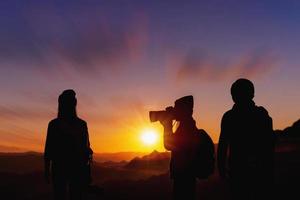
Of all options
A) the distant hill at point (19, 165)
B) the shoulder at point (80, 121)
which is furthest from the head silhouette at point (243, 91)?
the distant hill at point (19, 165)

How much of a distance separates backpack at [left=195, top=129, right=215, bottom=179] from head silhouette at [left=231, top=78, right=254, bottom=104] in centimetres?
128

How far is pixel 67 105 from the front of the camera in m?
8.25

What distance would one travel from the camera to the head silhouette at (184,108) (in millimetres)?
7480

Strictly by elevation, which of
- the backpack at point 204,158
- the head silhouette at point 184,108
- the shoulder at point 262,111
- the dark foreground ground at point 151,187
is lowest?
A: the dark foreground ground at point 151,187

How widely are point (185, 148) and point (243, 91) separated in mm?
1585

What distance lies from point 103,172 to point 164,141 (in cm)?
2695

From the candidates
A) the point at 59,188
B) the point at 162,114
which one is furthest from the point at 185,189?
the point at 59,188

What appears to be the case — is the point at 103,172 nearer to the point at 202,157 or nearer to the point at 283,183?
the point at 283,183

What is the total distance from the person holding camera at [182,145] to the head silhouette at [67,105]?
5.69 ft

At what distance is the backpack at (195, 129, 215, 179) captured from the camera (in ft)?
24.1

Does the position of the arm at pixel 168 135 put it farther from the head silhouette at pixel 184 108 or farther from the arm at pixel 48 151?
the arm at pixel 48 151

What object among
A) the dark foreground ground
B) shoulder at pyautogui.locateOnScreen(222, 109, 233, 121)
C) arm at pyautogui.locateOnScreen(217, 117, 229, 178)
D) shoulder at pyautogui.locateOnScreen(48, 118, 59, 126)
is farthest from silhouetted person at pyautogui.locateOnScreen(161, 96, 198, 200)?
shoulder at pyautogui.locateOnScreen(48, 118, 59, 126)

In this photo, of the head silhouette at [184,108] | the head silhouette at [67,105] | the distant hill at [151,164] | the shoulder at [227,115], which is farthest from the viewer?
the distant hill at [151,164]

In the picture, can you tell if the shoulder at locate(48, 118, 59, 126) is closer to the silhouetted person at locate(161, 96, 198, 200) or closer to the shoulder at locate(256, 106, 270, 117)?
the silhouetted person at locate(161, 96, 198, 200)
